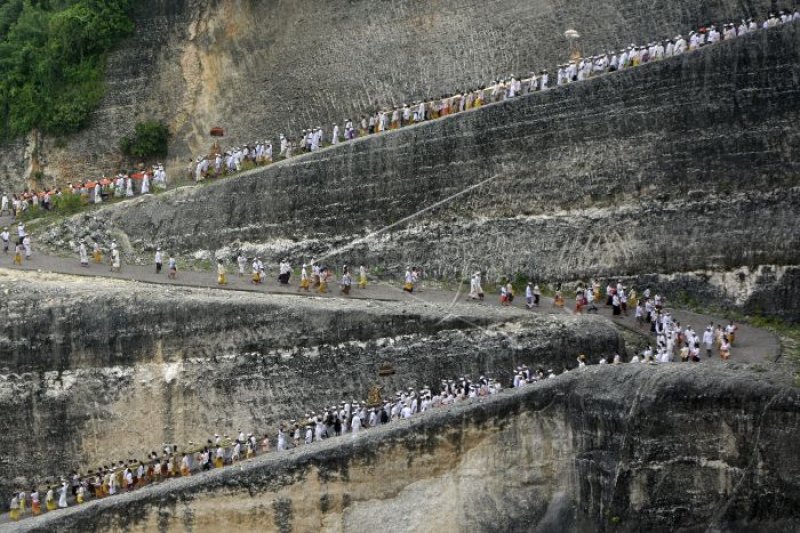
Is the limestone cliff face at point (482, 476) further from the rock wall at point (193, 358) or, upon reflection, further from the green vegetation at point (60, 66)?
the green vegetation at point (60, 66)

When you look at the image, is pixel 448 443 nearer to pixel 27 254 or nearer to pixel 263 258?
pixel 263 258

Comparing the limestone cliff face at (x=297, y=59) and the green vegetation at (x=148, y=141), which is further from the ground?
the limestone cliff face at (x=297, y=59)

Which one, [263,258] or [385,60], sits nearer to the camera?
[263,258]

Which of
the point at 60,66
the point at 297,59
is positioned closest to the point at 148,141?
the point at 60,66

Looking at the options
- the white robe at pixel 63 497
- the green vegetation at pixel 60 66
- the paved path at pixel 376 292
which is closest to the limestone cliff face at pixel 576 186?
the paved path at pixel 376 292

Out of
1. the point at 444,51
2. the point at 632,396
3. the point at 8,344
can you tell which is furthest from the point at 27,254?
the point at 632,396

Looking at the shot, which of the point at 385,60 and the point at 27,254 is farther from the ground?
the point at 385,60

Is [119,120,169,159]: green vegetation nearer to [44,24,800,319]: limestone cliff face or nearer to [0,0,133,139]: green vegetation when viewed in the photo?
[0,0,133,139]: green vegetation
